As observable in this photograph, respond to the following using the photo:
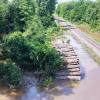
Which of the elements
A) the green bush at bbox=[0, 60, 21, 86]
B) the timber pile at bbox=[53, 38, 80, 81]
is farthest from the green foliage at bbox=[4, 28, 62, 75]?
the green bush at bbox=[0, 60, 21, 86]

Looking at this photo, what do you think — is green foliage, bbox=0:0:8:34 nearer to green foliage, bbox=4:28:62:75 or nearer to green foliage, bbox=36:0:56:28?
green foliage, bbox=4:28:62:75

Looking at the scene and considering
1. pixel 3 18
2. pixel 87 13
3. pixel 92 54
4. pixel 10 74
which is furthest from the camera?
pixel 87 13

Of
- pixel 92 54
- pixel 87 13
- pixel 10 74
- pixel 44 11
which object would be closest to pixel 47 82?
pixel 10 74

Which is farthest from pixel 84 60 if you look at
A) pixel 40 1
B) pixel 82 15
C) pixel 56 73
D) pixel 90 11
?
pixel 82 15

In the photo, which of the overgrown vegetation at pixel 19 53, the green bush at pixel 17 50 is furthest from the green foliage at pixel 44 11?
the green bush at pixel 17 50

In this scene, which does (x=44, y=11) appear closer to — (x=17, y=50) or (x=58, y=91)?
(x=17, y=50)

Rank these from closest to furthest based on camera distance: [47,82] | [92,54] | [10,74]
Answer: [10,74], [47,82], [92,54]

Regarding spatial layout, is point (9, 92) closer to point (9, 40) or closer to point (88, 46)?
point (9, 40)

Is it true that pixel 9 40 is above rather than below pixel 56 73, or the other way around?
above
